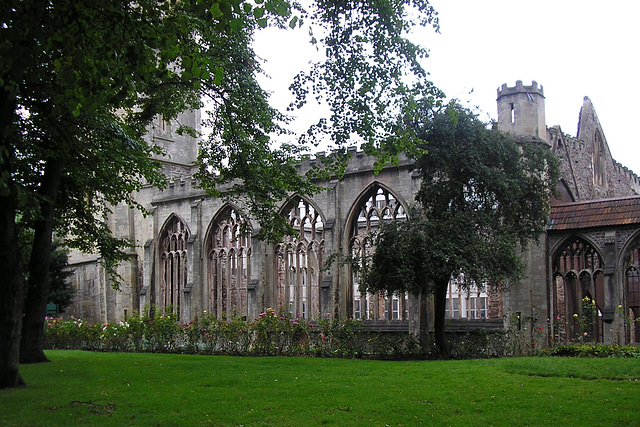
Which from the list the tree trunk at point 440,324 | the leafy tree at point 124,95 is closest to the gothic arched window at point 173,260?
the leafy tree at point 124,95

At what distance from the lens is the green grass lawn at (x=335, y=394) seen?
816 centimetres

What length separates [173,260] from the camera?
29125mm

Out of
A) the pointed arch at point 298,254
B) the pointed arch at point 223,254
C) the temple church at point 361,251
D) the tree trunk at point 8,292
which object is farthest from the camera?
the pointed arch at point 223,254

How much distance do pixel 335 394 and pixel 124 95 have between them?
5.14 metres

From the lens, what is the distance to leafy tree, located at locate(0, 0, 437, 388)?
764cm

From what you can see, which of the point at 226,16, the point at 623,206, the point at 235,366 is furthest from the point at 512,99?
the point at 226,16

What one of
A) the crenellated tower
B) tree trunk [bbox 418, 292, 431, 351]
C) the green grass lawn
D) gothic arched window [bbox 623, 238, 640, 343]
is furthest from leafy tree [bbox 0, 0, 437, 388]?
gothic arched window [bbox 623, 238, 640, 343]

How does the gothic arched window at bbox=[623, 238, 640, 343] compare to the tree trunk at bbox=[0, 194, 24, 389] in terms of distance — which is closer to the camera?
the tree trunk at bbox=[0, 194, 24, 389]

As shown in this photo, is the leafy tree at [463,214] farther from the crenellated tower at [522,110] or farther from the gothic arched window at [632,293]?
the crenellated tower at [522,110]

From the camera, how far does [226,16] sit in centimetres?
731

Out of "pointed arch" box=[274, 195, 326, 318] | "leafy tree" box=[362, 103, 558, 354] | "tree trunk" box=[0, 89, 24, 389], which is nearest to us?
"tree trunk" box=[0, 89, 24, 389]

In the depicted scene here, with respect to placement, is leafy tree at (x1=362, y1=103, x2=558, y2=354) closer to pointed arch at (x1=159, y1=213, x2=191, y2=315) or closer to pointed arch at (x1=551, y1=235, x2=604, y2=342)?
pointed arch at (x1=551, y1=235, x2=604, y2=342)

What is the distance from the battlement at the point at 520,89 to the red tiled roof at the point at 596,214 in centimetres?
357

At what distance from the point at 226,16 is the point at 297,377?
7129 millimetres
